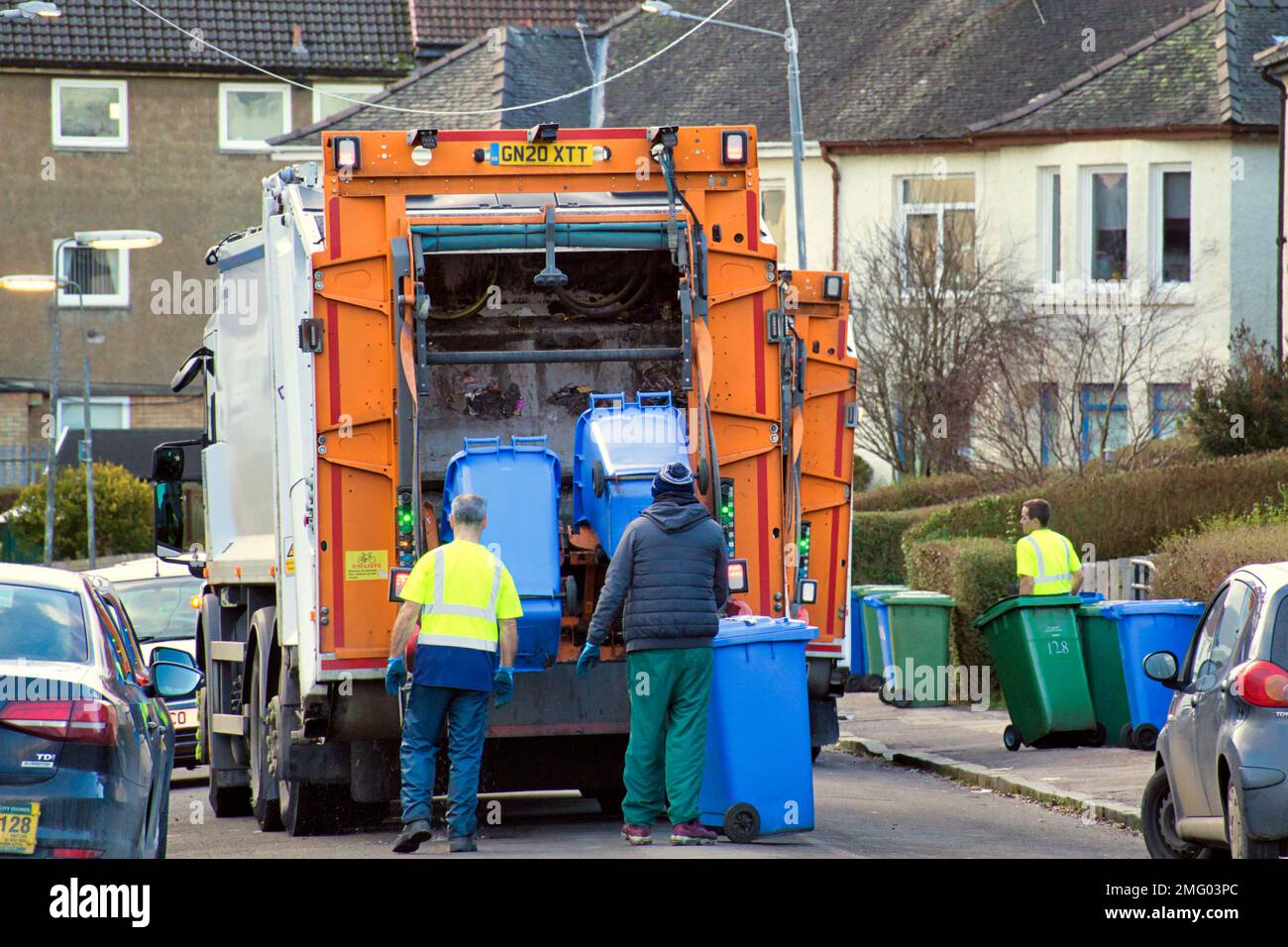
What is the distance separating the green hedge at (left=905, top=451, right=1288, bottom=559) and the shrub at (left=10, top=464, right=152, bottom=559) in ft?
56.0

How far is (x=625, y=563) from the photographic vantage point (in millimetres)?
9742

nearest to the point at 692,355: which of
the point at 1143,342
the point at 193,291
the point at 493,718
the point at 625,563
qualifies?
the point at 625,563

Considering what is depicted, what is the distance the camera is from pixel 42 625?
Result: 25.5 ft

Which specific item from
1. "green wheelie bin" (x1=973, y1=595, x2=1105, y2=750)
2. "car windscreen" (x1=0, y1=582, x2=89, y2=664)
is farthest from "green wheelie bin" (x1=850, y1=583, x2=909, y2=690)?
"car windscreen" (x1=0, y1=582, x2=89, y2=664)

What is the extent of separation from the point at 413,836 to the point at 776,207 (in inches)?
991

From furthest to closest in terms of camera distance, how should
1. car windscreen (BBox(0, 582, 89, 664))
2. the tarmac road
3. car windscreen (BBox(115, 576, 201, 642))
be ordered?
car windscreen (BBox(115, 576, 201, 642))
the tarmac road
car windscreen (BBox(0, 582, 89, 664))

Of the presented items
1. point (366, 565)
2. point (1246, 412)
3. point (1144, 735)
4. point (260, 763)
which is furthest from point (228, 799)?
point (1246, 412)

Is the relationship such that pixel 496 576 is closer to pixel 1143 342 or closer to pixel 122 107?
pixel 1143 342

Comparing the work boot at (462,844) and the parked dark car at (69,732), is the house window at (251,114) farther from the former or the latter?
the parked dark car at (69,732)

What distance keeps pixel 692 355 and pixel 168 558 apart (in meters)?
5.81

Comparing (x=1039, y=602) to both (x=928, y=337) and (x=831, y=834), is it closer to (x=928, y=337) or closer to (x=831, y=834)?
(x=831, y=834)

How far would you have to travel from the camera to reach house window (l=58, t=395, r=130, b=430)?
4088cm

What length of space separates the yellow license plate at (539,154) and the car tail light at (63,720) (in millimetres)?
4161

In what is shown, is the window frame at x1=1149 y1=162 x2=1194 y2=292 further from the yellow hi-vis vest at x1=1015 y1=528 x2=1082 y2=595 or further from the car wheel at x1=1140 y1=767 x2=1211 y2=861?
the car wheel at x1=1140 y1=767 x2=1211 y2=861
